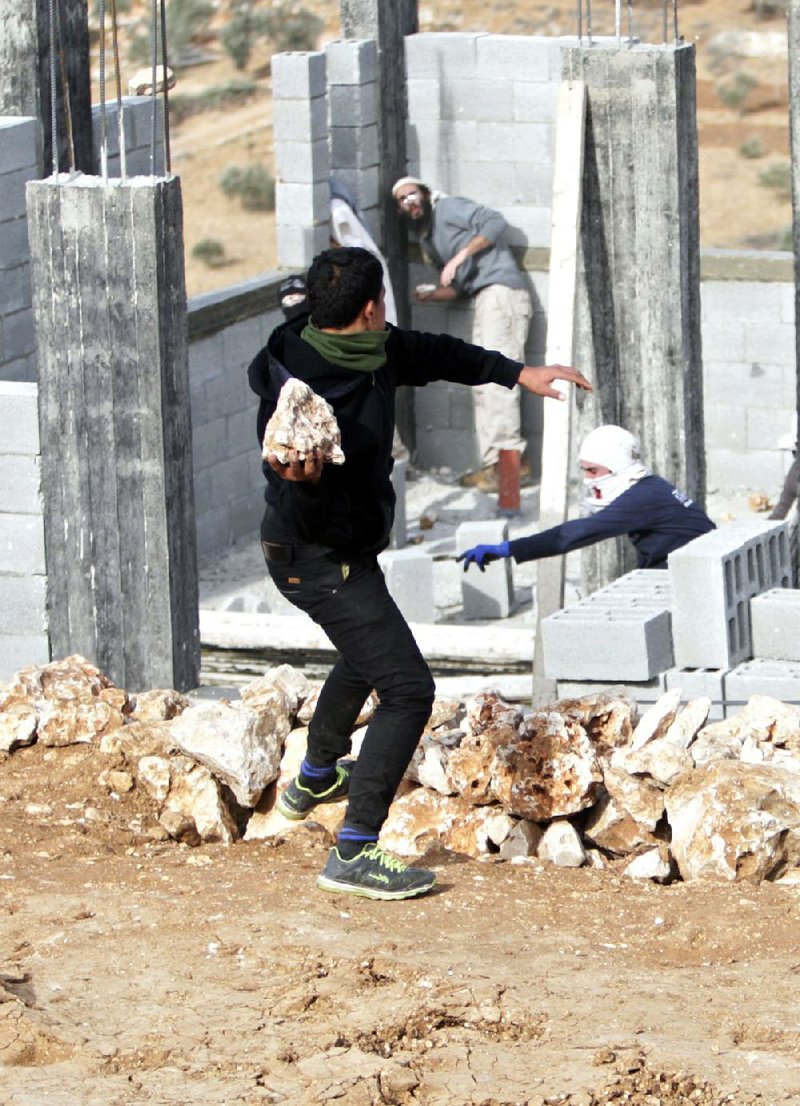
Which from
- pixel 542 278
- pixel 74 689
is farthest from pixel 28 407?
pixel 542 278

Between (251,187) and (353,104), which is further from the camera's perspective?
(251,187)

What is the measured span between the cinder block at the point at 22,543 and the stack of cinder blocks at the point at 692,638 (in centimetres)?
204

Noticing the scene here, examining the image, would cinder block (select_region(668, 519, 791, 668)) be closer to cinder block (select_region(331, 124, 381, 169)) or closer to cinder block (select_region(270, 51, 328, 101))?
cinder block (select_region(270, 51, 328, 101))

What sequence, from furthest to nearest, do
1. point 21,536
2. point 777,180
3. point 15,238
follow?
point 777,180
point 15,238
point 21,536

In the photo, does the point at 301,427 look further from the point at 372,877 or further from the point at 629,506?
the point at 629,506

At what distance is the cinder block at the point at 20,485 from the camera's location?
26.8 ft

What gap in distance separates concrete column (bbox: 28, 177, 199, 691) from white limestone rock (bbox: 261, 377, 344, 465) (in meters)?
2.58

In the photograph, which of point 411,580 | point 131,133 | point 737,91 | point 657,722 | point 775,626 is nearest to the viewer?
point 657,722

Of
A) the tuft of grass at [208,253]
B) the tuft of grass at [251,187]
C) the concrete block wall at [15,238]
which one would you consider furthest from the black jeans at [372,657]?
the tuft of grass at [251,187]

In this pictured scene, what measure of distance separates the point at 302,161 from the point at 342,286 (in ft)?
27.5

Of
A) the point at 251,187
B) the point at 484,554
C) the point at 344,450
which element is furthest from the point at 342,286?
the point at 251,187

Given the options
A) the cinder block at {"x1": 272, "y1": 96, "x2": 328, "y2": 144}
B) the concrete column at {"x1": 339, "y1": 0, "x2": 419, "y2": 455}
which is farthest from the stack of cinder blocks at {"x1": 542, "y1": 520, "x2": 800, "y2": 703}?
the concrete column at {"x1": 339, "y1": 0, "x2": 419, "y2": 455}

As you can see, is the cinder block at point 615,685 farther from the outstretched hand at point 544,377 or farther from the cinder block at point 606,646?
the outstretched hand at point 544,377

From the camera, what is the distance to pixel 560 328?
9523mm
